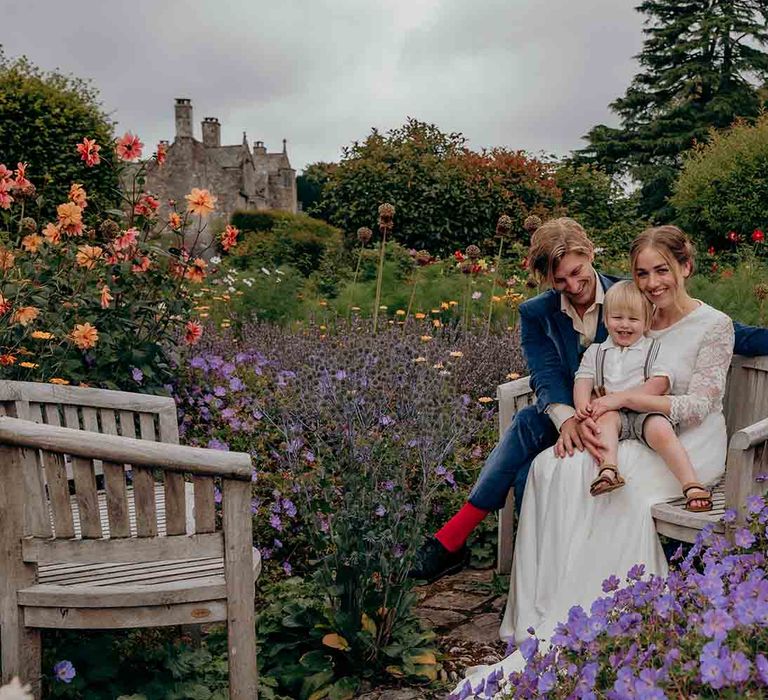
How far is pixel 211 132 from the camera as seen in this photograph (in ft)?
175

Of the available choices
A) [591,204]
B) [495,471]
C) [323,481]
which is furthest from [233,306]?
[591,204]

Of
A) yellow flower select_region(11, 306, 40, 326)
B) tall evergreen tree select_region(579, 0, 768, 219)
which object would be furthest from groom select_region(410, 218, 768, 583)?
tall evergreen tree select_region(579, 0, 768, 219)

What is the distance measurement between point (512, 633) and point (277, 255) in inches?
445

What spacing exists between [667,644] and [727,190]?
1359cm

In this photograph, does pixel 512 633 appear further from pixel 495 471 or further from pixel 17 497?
pixel 17 497

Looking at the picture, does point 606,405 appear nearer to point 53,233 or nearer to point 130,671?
point 130,671

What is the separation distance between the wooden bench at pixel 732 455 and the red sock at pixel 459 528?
0.63 ft

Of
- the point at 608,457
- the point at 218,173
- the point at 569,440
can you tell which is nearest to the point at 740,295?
the point at 569,440

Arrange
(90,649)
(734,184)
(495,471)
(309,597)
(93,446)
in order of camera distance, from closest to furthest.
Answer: (93,446) → (90,649) → (309,597) → (495,471) → (734,184)

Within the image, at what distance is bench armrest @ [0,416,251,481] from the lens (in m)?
2.30

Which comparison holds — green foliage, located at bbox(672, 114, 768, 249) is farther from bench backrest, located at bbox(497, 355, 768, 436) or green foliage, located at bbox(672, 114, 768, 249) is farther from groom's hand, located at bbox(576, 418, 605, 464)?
groom's hand, located at bbox(576, 418, 605, 464)

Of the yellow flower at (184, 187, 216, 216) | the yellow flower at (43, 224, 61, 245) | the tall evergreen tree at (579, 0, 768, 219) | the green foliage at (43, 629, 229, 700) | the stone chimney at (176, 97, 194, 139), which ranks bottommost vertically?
the green foliage at (43, 629, 229, 700)

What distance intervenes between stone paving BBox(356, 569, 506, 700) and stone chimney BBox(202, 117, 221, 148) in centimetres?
5138

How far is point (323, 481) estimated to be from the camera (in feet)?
9.23
